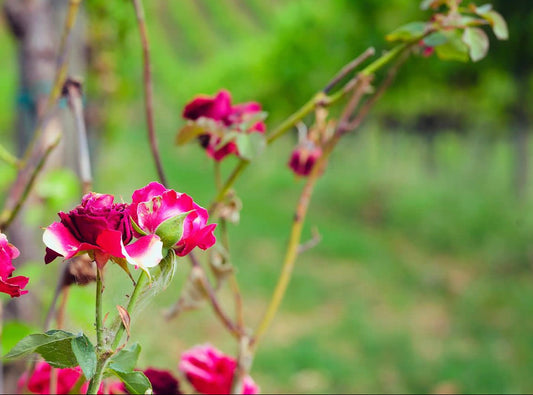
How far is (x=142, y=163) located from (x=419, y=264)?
24.9 ft

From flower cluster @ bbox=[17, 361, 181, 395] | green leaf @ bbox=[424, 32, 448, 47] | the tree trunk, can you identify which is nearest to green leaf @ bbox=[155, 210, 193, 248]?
flower cluster @ bbox=[17, 361, 181, 395]

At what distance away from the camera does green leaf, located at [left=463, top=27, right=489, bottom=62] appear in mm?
550

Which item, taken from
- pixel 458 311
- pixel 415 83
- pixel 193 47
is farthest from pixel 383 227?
pixel 193 47

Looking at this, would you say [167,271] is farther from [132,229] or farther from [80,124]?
[80,124]

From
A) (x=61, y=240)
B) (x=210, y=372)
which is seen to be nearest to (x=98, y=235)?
(x=61, y=240)

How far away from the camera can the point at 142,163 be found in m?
12.1

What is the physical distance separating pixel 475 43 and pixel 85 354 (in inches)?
16.1

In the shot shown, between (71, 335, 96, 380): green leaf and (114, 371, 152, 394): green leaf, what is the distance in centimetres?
2

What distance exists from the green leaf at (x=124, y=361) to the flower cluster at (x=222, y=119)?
0.75ft

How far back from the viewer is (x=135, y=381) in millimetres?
340

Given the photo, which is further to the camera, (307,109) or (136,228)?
(307,109)

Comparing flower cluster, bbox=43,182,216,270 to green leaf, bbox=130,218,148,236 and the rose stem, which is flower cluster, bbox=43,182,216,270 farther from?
the rose stem

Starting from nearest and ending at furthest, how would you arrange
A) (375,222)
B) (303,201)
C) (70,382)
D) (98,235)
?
(98,235) → (70,382) → (303,201) → (375,222)

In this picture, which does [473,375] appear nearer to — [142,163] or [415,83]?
[415,83]
